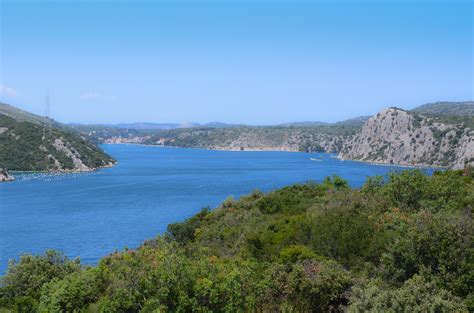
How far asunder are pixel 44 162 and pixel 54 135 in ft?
50.1

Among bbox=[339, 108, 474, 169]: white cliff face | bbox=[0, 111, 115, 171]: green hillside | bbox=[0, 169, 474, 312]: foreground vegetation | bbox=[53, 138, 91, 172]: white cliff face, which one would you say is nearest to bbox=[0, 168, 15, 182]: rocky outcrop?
bbox=[0, 111, 115, 171]: green hillside

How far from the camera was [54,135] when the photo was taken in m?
140

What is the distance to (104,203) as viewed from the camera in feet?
247

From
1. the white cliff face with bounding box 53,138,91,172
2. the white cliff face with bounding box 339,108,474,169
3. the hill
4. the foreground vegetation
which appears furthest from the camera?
the white cliff face with bounding box 339,108,474,169

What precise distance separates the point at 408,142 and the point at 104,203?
107 metres

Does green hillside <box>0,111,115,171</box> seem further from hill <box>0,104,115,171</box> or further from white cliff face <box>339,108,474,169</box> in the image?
white cliff face <box>339,108,474,169</box>

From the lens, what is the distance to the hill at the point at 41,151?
12394cm

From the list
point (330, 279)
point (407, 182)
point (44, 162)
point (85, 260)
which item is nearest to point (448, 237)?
point (330, 279)

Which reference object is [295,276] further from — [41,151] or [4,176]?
[41,151]

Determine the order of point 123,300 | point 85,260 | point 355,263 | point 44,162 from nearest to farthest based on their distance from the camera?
point 123,300, point 355,263, point 85,260, point 44,162

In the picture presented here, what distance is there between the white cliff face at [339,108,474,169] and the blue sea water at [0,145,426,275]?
155 feet

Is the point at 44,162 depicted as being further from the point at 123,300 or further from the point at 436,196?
the point at 123,300

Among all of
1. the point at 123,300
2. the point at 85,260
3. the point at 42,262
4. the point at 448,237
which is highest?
Answer: the point at 448,237

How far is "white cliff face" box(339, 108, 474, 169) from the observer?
452 ft
